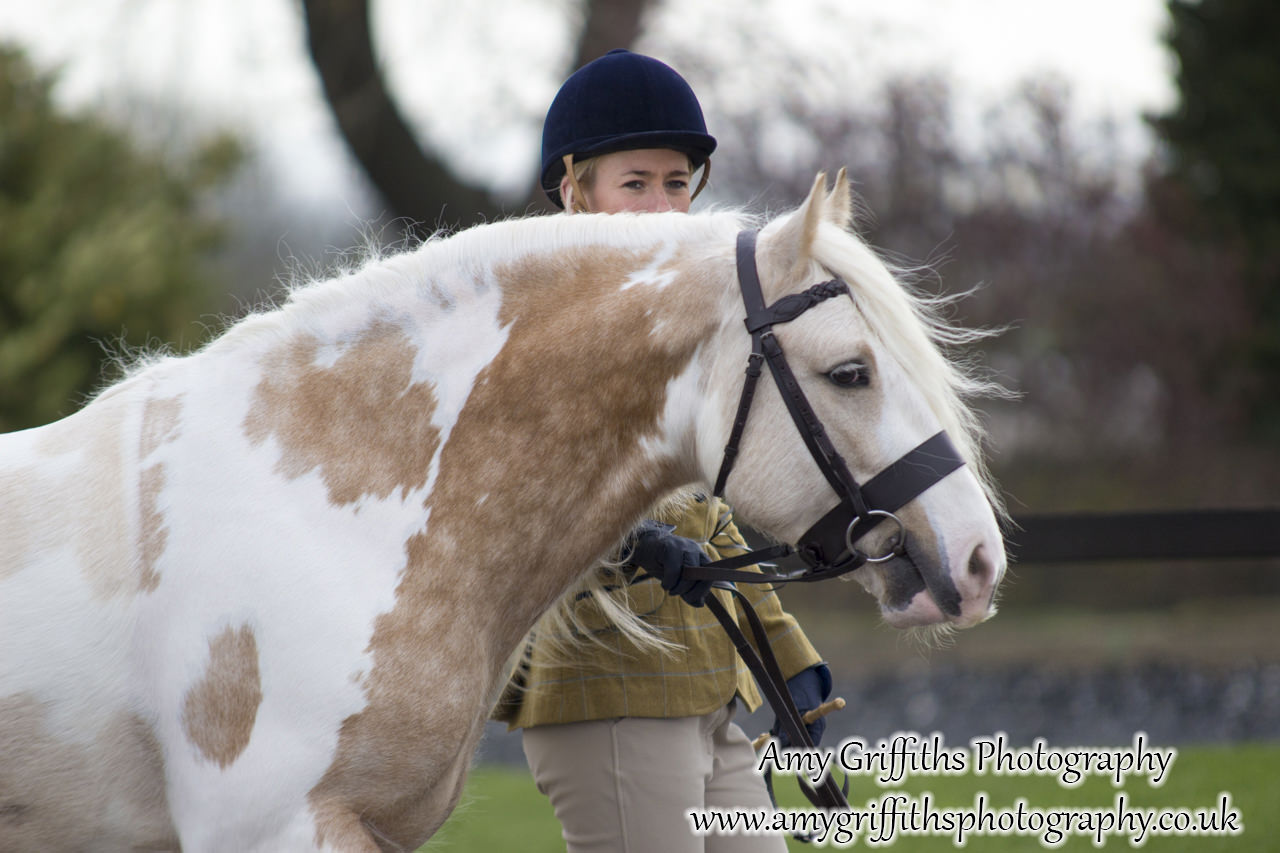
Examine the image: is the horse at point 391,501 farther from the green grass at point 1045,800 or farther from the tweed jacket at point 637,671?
the green grass at point 1045,800

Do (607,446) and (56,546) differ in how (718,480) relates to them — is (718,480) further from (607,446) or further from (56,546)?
(56,546)

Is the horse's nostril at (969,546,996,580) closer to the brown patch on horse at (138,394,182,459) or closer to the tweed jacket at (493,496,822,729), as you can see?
the tweed jacket at (493,496,822,729)

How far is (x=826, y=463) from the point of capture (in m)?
2.07

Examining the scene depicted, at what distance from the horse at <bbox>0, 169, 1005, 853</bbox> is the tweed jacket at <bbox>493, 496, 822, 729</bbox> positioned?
1.05 ft

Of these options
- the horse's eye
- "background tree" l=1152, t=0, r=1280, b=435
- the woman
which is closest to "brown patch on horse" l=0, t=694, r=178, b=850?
the woman

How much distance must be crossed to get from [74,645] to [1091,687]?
7.77 m

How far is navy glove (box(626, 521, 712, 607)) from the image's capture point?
237 centimetres

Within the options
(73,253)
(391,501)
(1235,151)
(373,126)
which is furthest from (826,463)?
(1235,151)

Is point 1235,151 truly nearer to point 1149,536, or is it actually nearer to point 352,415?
point 1149,536

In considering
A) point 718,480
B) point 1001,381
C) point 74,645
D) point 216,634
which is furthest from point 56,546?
point 1001,381

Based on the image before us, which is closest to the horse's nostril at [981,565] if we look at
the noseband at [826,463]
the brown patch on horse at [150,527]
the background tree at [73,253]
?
the noseband at [826,463]

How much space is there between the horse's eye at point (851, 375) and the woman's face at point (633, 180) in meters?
0.83

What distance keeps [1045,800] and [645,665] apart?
3.76 metres

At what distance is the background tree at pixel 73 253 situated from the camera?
21.4 feet
